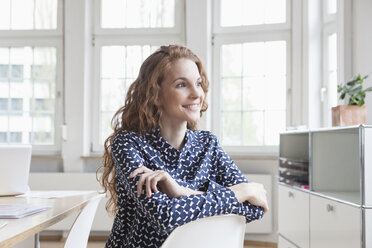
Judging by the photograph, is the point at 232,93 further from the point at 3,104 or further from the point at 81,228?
the point at 81,228


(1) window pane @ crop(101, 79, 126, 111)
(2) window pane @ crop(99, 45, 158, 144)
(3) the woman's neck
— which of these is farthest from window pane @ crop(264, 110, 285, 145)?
(3) the woman's neck

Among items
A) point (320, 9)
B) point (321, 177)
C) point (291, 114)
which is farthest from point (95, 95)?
point (321, 177)

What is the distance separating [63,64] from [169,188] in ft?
13.0

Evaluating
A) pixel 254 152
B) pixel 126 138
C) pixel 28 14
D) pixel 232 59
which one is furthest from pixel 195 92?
pixel 28 14

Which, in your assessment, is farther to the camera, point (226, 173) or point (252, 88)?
point (252, 88)

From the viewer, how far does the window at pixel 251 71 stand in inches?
195

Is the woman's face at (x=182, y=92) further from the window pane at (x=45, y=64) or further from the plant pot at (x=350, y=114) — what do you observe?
the window pane at (x=45, y=64)

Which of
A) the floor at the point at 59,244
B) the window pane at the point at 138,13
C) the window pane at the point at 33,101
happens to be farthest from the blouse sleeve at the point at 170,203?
the window pane at the point at 33,101

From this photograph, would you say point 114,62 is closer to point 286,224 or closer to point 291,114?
point 291,114

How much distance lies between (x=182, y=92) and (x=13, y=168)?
52.0 inches

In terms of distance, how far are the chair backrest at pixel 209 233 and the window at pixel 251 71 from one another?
3.67 metres

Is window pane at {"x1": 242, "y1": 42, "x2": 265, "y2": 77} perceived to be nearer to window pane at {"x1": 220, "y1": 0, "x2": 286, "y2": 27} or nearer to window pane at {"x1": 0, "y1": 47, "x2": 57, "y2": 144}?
window pane at {"x1": 220, "y1": 0, "x2": 286, "y2": 27}

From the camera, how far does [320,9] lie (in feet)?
15.1

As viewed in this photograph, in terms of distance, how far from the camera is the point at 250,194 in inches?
61.8
